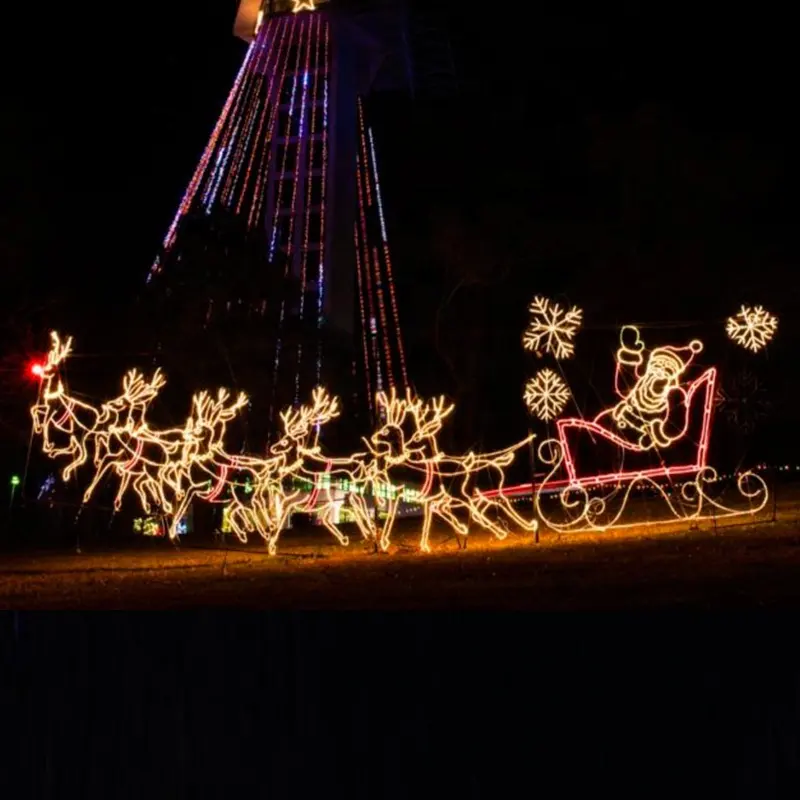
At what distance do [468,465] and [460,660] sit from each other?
479 inches

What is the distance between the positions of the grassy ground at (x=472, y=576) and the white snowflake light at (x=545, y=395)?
6.09 ft

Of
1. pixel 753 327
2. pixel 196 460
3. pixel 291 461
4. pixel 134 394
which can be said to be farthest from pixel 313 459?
pixel 753 327

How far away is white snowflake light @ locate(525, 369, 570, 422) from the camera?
1769cm

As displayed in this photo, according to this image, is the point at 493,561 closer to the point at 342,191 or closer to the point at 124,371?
the point at 124,371

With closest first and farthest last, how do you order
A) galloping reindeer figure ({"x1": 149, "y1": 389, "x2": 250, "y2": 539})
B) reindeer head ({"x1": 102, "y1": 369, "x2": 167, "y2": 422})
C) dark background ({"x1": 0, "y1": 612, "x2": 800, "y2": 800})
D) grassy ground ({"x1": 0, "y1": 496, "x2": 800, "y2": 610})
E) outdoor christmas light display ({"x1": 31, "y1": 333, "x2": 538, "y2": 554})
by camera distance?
dark background ({"x1": 0, "y1": 612, "x2": 800, "y2": 800})
grassy ground ({"x1": 0, "y1": 496, "x2": 800, "y2": 610})
outdoor christmas light display ({"x1": 31, "y1": 333, "x2": 538, "y2": 554})
galloping reindeer figure ({"x1": 149, "y1": 389, "x2": 250, "y2": 539})
reindeer head ({"x1": 102, "y1": 369, "x2": 167, "y2": 422})

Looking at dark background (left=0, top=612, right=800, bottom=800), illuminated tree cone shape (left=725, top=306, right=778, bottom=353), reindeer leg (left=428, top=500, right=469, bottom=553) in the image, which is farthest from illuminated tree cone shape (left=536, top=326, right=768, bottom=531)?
dark background (left=0, top=612, right=800, bottom=800)

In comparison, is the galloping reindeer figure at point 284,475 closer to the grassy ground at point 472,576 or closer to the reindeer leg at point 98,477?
the grassy ground at point 472,576

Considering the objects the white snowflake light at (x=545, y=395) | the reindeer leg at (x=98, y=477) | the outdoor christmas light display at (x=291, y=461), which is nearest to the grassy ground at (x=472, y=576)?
the outdoor christmas light display at (x=291, y=461)

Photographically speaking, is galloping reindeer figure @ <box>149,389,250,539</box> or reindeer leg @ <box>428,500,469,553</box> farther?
galloping reindeer figure @ <box>149,389,250,539</box>

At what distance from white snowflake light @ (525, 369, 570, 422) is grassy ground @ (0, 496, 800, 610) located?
1856 millimetres

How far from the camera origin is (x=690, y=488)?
21.3 m

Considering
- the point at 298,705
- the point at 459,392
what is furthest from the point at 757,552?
the point at 459,392

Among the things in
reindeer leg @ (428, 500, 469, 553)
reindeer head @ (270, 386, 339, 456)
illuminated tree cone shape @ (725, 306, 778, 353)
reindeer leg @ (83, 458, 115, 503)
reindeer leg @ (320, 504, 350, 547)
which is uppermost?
illuminated tree cone shape @ (725, 306, 778, 353)

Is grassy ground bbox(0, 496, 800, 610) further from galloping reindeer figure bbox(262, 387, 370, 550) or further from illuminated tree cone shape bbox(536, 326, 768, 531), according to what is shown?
illuminated tree cone shape bbox(536, 326, 768, 531)
